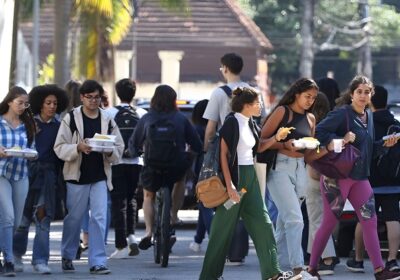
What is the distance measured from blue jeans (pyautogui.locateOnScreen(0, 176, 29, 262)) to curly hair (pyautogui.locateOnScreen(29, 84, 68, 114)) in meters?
0.86

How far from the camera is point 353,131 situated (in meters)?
12.7

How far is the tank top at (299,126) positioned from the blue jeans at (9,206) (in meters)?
2.61

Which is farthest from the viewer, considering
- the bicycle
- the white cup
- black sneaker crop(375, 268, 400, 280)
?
the bicycle

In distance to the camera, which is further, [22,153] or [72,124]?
[72,124]

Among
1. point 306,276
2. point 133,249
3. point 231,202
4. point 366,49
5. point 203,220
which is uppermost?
point 231,202

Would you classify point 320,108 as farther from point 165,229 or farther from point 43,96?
point 43,96

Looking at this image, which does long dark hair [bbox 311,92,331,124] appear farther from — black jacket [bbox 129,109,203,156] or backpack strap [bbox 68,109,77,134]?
backpack strap [bbox 68,109,77,134]

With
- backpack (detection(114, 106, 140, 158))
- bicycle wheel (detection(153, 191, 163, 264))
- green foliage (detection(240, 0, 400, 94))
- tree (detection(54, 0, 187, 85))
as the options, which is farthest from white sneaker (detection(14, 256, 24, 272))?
green foliage (detection(240, 0, 400, 94))

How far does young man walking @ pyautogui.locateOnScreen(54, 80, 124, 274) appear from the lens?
537 inches

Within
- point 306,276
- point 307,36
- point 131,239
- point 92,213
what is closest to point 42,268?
point 92,213

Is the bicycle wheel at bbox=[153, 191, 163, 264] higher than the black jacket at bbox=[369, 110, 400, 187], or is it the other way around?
the black jacket at bbox=[369, 110, 400, 187]

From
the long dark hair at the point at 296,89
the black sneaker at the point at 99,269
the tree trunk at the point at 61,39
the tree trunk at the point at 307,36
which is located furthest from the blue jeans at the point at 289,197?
the tree trunk at the point at 307,36

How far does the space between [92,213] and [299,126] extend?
232 cm

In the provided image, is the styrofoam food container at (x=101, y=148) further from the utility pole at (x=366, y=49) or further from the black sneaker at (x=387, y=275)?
the utility pole at (x=366, y=49)
